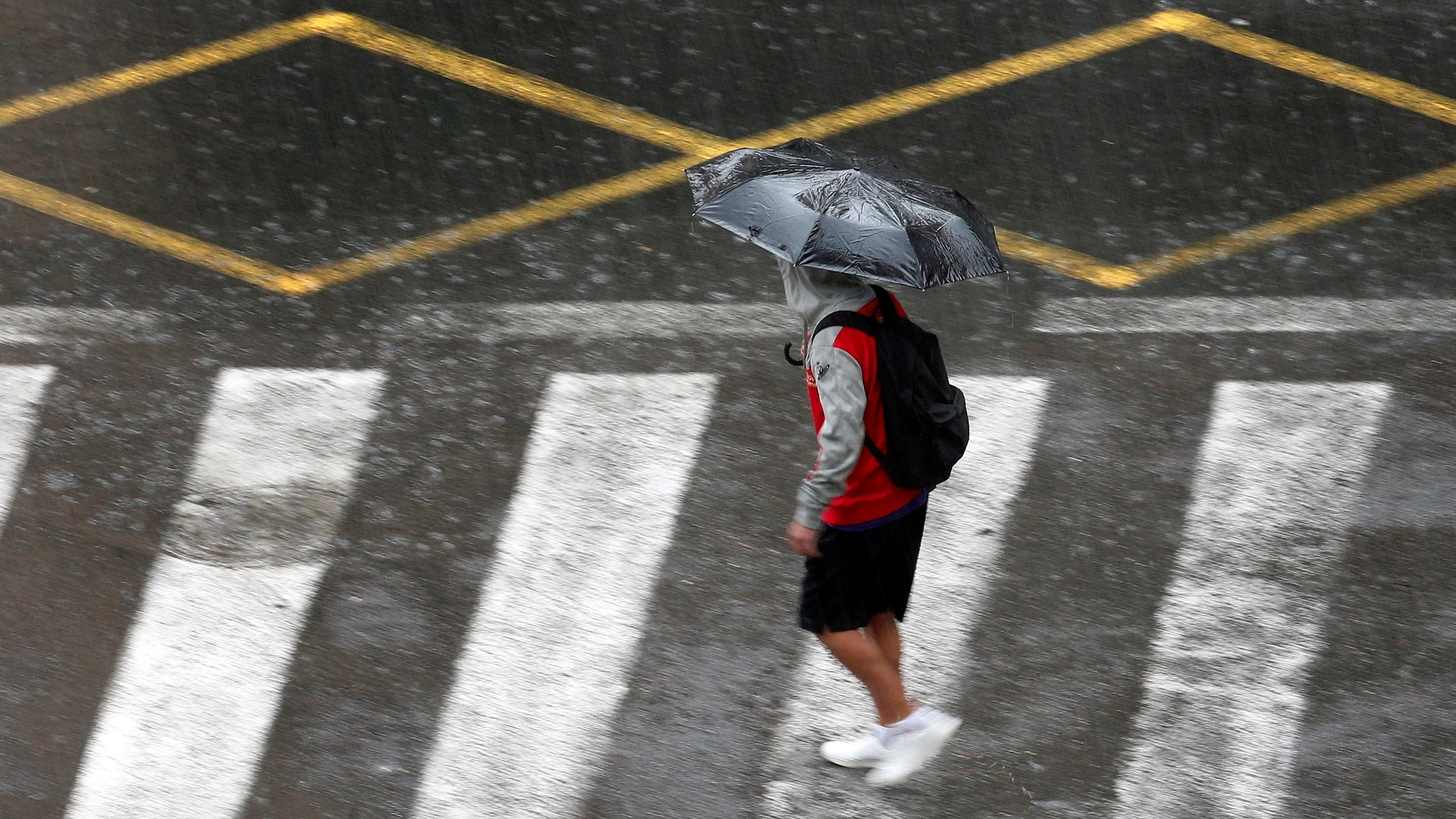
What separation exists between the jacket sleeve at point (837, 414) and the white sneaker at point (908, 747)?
0.98 metres

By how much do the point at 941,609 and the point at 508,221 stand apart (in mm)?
3318

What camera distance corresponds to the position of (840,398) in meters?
4.79

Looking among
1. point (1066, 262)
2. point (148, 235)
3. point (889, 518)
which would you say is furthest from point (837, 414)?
point (148, 235)

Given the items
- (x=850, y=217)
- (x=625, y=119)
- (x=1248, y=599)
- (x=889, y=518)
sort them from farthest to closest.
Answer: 1. (x=625, y=119)
2. (x=1248, y=599)
3. (x=889, y=518)
4. (x=850, y=217)

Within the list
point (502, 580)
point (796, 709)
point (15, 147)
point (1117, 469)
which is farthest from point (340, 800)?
point (15, 147)

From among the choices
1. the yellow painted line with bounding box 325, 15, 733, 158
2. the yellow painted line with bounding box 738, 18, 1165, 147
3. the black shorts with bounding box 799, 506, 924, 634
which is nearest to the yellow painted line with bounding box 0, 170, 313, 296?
the yellow painted line with bounding box 325, 15, 733, 158

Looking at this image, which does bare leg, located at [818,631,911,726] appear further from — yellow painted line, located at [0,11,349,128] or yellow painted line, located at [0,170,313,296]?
yellow painted line, located at [0,11,349,128]

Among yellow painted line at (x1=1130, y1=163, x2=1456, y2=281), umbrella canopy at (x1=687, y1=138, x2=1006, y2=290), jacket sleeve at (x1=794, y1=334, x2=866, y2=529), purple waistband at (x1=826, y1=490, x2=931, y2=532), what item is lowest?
purple waistband at (x1=826, y1=490, x2=931, y2=532)

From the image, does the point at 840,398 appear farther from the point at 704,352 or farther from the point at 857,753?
the point at 704,352

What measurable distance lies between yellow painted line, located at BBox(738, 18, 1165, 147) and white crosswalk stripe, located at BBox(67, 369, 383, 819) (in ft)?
9.48

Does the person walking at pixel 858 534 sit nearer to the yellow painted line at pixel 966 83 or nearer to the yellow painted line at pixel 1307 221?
the yellow painted line at pixel 1307 221

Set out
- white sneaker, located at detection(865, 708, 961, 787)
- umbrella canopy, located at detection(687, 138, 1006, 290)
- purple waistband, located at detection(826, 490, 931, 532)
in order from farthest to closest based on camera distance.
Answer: white sneaker, located at detection(865, 708, 961, 787) < purple waistband, located at detection(826, 490, 931, 532) < umbrella canopy, located at detection(687, 138, 1006, 290)

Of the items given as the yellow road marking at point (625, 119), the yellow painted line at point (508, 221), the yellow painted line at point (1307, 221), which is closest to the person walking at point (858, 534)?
the yellow road marking at point (625, 119)

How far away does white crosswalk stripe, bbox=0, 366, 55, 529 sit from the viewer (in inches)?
265
